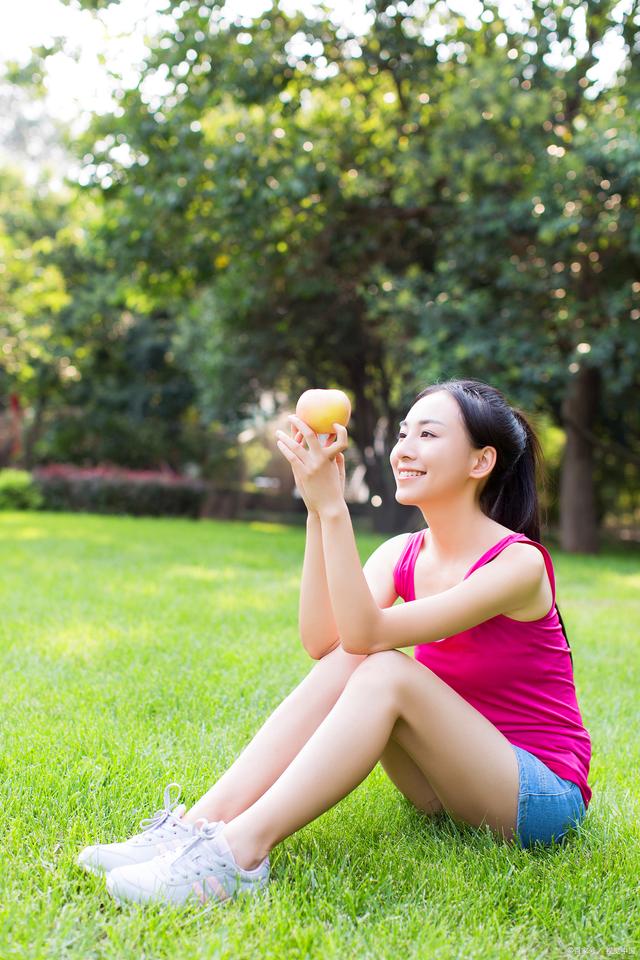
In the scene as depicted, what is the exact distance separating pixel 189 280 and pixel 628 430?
951 cm

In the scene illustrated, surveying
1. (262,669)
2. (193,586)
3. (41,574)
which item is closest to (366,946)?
(262,669)

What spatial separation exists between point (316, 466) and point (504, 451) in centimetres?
60

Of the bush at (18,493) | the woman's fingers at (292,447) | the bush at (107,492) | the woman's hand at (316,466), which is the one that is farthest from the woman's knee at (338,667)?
the bush at (18,493)

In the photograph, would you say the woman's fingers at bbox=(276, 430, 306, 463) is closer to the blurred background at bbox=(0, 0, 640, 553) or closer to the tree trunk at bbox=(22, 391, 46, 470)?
the blurred background at bbox=(0, 0, 640, 553)

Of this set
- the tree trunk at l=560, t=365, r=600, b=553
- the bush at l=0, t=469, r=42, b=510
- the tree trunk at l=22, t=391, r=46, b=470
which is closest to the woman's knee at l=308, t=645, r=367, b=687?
the tree trunk at l=560, t=365, r=600, b=553

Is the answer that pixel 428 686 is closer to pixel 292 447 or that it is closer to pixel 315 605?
pixel 315 605

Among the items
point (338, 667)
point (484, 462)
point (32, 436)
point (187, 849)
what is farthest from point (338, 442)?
point (32, 436)

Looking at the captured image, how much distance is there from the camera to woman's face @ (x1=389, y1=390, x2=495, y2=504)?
99.3 inches

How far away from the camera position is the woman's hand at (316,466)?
236cm

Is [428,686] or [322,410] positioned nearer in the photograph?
[428,686]

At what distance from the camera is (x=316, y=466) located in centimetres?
236

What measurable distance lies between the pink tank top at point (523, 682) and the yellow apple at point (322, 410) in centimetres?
56

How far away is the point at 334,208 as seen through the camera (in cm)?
1252

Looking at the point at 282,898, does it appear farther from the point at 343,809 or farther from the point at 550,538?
the point at 550,538
